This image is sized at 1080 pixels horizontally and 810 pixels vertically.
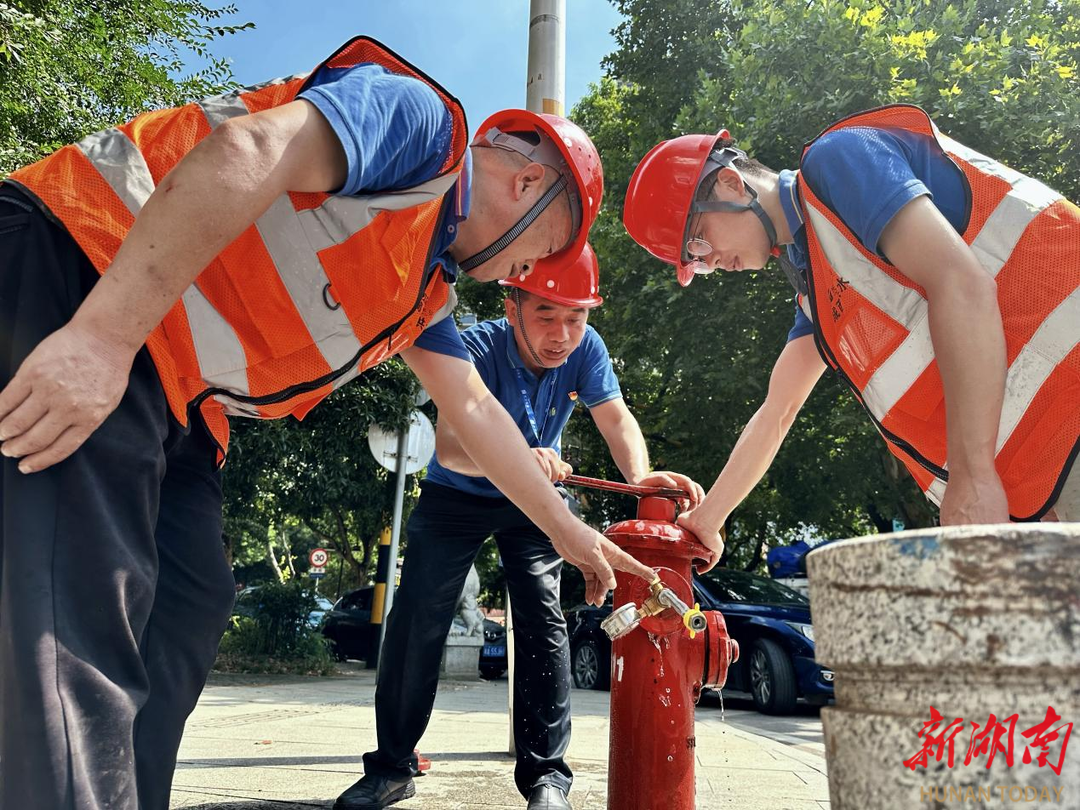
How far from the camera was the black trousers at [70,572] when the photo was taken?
4.58ft

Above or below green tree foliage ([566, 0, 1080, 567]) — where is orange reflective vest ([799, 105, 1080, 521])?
below

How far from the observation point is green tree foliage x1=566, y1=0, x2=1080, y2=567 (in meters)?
10.9

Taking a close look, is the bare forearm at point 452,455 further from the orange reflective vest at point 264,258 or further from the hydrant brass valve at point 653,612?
the orange reflective vest at point 264,258

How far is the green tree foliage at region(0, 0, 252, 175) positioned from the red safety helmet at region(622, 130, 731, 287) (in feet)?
18.4

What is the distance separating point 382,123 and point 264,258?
361mm

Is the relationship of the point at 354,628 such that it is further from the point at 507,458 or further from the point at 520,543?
the point at 507,458

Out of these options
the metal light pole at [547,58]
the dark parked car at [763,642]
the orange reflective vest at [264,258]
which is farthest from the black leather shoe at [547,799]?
the dark parked car at [763,642]

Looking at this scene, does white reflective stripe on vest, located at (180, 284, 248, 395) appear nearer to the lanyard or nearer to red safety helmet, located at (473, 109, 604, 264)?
red safety helmet, located at (473, 109, 604, 264)

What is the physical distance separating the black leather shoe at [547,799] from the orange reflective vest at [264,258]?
1.69 meters

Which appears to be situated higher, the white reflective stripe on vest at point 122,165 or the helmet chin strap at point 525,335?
the helmet chin strap at point 525,335

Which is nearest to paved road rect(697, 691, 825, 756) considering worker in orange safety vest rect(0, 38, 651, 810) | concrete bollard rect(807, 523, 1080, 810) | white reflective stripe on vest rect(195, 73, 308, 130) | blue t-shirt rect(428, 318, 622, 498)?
blue t-shirt rect(428, 318, 622, 498)

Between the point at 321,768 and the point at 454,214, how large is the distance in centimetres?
283

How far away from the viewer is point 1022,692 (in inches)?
40.7

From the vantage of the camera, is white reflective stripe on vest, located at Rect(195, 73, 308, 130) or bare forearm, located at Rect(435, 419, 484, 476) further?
bare forearm, located at Rect(435, 419, 484, 476)
